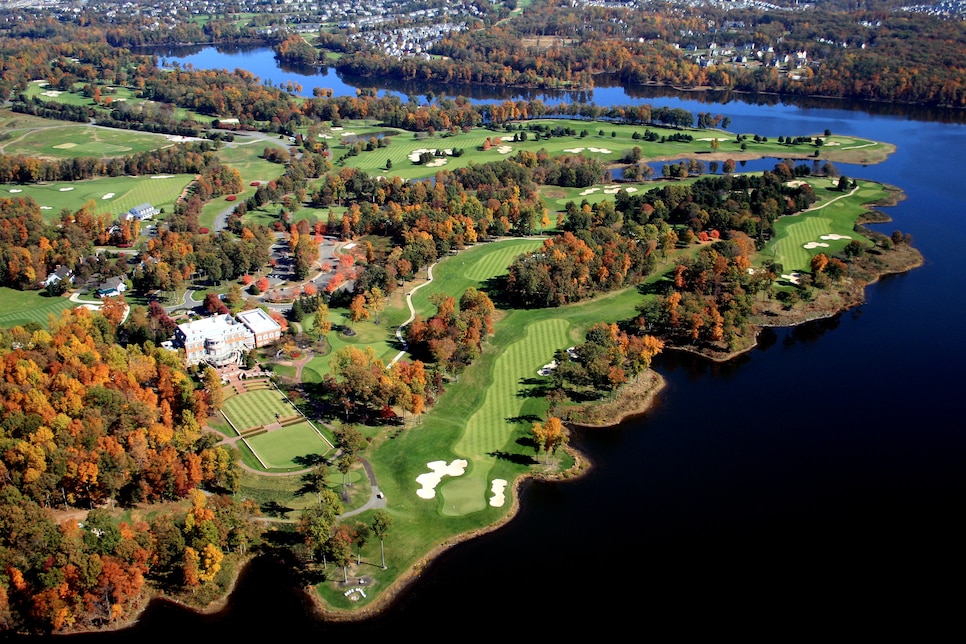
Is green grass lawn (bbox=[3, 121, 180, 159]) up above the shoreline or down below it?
above

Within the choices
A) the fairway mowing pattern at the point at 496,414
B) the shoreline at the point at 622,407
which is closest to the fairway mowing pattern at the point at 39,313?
the shoreline at the point at 622,407

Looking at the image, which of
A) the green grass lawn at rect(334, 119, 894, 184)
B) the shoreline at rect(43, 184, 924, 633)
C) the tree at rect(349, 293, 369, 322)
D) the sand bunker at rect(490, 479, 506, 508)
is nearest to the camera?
the shoreline at rect(43, 184, 924, 633)

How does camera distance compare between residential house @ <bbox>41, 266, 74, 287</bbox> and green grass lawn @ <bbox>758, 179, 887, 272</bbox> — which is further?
green grass lawn @ <bbox>758, 179, 887, 272</bbox>

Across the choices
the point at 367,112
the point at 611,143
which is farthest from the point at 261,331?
the point at 367,112

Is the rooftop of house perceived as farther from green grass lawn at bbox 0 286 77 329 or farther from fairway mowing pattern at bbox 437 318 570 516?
fairway mowing pattern at bbox 437 318 570 516

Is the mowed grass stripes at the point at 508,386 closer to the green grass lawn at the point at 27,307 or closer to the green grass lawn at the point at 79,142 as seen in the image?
the green grass lawn at the point at 27,307

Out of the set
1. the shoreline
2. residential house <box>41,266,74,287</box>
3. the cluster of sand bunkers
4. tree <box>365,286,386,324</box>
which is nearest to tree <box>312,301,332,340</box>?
tree <box>365,286,386,324</box>

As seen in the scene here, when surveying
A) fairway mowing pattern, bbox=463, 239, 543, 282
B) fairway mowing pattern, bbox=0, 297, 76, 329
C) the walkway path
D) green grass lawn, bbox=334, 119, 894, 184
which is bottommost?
fairway mowing pattern, bbox=0, 297, 76, 329
